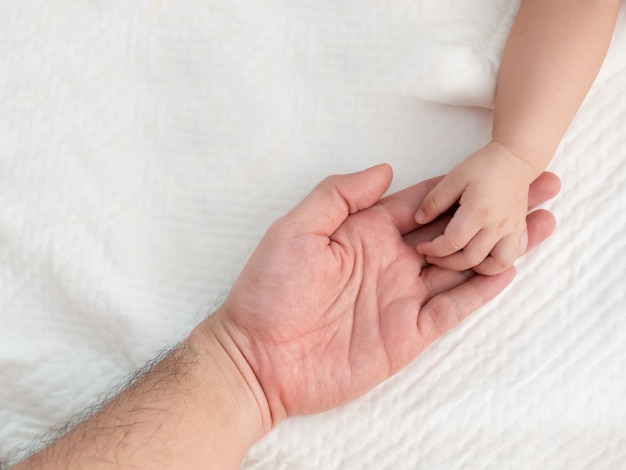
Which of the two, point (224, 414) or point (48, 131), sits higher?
point (48, 131)

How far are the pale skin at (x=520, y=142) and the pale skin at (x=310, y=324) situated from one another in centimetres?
4

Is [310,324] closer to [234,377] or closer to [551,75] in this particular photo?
[234,377]

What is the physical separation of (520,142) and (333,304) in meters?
0.33

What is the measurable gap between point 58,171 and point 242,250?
0.96 feet

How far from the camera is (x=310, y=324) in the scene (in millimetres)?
906

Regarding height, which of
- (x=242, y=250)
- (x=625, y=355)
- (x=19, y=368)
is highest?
(x=625, y=355)

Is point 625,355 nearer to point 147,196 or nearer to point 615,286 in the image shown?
point 615,286

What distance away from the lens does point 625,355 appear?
95cm

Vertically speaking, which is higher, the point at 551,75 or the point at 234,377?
the point at 551,75

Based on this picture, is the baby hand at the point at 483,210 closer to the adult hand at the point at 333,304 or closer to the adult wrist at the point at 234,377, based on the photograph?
the adult hand at the point at 333,304

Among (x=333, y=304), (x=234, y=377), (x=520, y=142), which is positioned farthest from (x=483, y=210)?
(x=234, y=377)

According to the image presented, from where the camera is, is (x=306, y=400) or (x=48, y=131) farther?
(x=48, y=131)

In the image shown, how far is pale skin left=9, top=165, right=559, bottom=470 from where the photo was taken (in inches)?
34.5

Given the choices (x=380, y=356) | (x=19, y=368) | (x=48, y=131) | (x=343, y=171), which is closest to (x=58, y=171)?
(x=48, y=131)
